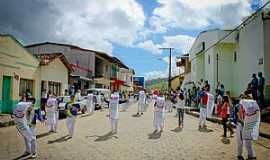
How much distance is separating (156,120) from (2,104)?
1097 cm

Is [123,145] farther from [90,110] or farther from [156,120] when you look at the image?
[90,110]

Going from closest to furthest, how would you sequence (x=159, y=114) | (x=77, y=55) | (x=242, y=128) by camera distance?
(x=242, y=128), (x=159, y=114), (x=77, y=55)

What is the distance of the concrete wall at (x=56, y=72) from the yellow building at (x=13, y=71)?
7.92 feet

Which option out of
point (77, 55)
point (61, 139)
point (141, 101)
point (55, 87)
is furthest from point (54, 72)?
point (77, 55)

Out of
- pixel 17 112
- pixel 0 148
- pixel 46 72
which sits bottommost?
pixel 0 148

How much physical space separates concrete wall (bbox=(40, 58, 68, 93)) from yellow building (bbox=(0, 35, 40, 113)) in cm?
241

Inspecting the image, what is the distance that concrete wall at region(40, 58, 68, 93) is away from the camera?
30484mm

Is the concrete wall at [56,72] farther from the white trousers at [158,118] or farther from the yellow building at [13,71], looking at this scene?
the white trousers at [158,118]

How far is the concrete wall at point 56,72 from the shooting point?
100 feet

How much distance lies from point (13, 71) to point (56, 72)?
854cm

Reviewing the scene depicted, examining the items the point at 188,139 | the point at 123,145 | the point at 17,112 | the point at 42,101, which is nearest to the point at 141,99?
the point at 42,101

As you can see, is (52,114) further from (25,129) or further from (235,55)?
(235,55)

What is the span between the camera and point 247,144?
10.0 m

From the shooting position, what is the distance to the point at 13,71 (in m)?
24.6
